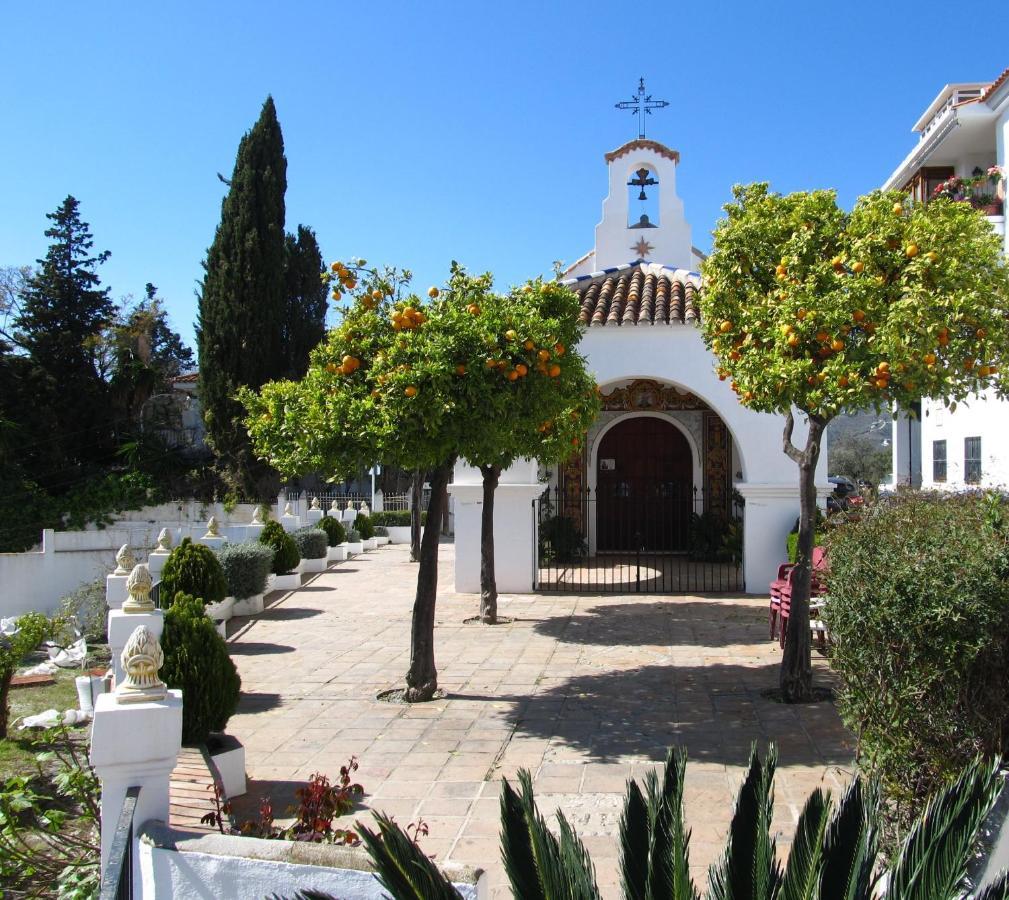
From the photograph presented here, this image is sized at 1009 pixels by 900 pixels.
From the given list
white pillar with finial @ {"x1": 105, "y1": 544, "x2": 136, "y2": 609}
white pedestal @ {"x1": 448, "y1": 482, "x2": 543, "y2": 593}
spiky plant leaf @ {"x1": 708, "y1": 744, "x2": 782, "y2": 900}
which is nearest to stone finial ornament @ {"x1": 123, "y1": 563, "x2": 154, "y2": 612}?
white pillar with finial @ {"x1": 105, "y1": 544, "x2": 136, "y2": 609}

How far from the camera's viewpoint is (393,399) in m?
6.55

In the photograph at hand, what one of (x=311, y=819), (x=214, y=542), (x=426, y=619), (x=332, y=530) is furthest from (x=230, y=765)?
(x=332, y=530)

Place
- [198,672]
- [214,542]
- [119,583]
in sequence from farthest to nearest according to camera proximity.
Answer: [214,542] → [119,583] → [198,672]

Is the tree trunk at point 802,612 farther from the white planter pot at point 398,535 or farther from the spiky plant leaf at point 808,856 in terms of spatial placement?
the white planter pot at point 398,535

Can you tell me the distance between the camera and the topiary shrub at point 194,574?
10773 millimetres

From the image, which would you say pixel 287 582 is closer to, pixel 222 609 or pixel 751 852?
pixel 222 609

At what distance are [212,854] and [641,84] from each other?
17.4 metres

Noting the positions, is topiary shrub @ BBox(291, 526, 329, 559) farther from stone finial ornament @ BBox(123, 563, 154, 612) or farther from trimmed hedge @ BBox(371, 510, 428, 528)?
stone finial ornament @ BBox(123, 563, 154, 612)

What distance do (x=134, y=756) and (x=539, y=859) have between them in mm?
1711

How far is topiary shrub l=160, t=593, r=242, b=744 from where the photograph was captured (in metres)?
5.70

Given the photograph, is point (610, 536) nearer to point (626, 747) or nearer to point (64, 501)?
point (626, 747)

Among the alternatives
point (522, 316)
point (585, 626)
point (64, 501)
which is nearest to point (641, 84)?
point (585, 626)

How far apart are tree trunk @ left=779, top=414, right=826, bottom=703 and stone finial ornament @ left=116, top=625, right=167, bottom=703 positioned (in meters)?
5.32

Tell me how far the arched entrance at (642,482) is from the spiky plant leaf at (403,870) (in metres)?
15.2
